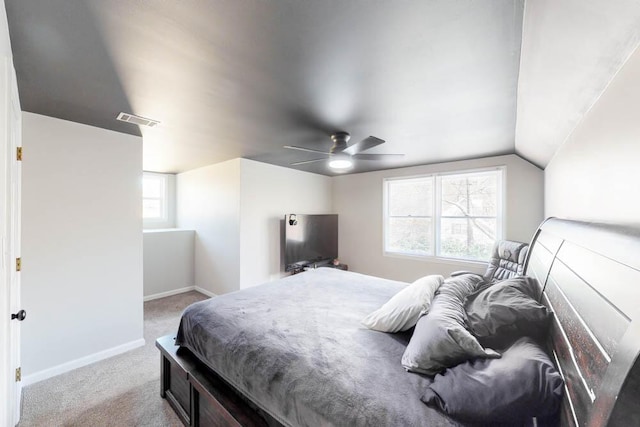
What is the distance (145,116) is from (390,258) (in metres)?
4.35

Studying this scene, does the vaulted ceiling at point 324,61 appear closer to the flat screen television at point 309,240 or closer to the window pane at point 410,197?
the window pane at point 410,197

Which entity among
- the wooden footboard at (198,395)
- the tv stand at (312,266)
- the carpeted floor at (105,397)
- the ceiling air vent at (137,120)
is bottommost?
the carpeted floor at (105,397)

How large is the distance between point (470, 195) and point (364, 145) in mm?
2645

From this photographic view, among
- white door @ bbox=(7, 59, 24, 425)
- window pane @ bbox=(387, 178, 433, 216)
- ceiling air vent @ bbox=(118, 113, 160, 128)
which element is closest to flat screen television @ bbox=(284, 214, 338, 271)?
window pane @ bbox=(387, 178, 433, 216)

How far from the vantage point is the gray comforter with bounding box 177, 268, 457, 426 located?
1.10 m

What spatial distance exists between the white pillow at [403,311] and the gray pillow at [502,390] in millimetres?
550

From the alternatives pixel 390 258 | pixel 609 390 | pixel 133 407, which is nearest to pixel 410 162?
pixel 390 258

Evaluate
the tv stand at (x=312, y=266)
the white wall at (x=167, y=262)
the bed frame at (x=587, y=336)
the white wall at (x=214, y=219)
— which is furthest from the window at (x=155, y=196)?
the bed frame at (x=587, y=336)

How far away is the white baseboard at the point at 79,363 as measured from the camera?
231 cm

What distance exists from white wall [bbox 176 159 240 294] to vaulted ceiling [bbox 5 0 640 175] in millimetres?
1746

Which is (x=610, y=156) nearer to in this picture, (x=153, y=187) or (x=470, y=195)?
(x=470, y=195)

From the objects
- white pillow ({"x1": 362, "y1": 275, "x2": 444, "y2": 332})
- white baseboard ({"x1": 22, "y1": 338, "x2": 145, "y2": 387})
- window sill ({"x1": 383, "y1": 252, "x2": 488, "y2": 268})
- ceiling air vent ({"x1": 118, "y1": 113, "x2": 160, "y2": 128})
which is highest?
ceiling air vent ({"x1": 118, "y1": 113, "x2": 160, "y2": 128})

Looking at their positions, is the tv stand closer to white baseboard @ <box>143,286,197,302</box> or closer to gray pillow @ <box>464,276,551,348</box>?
white baseboard @ <box>143,286,197,302</box>

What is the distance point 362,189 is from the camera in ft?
17.7
